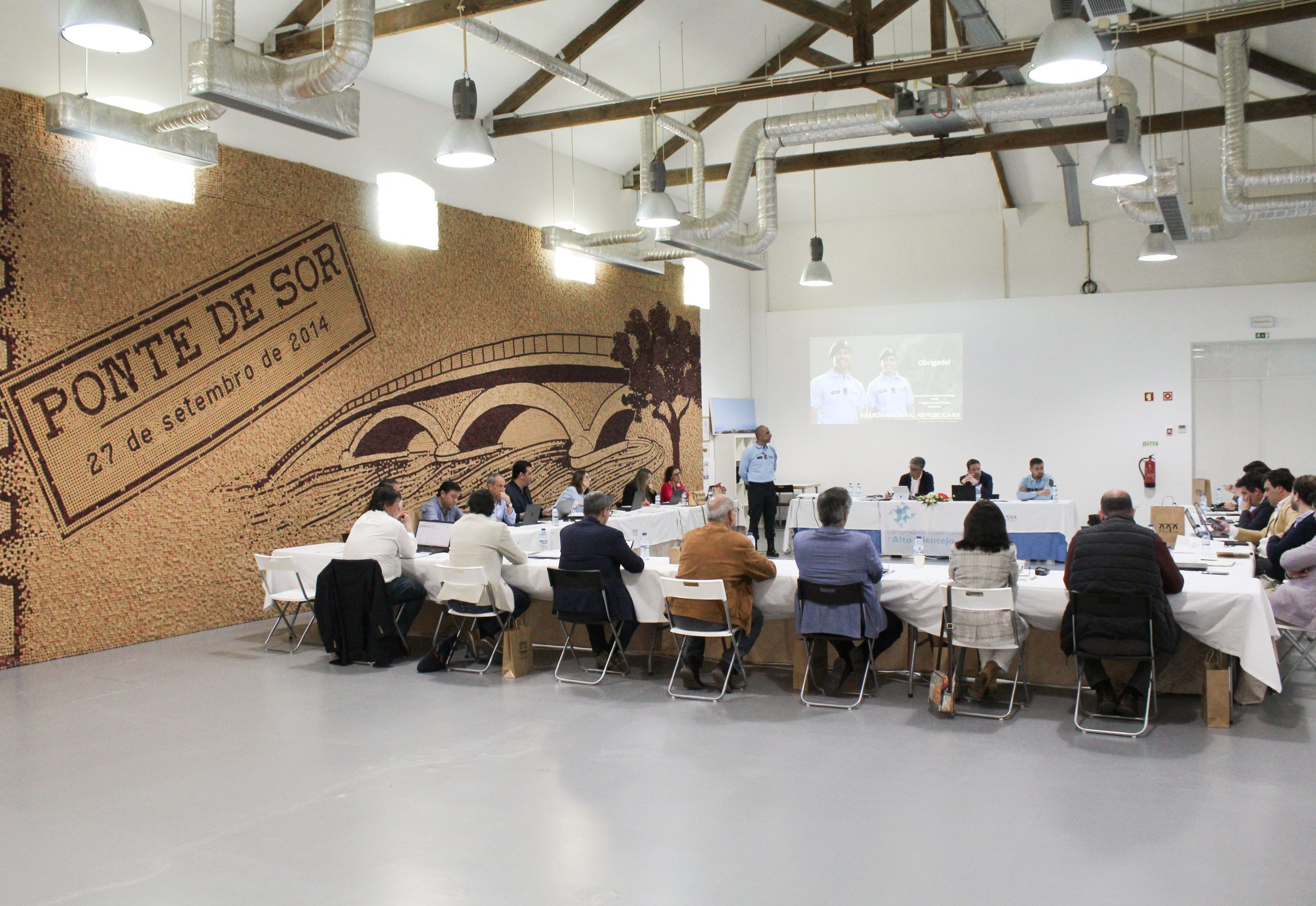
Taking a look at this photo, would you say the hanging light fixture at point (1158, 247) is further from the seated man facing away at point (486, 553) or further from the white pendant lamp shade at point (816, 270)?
the seated man facing away at point (486, 553)

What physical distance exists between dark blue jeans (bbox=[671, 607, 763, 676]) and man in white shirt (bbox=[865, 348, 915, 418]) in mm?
9114

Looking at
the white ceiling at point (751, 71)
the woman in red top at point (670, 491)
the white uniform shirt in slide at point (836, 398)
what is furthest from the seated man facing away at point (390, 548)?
the white uniform shirt in slide at point (836, 398)

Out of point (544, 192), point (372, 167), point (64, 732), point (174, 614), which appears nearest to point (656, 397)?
point (544, 192)

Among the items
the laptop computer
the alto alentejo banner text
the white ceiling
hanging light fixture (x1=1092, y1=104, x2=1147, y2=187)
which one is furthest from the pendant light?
the laptop computer

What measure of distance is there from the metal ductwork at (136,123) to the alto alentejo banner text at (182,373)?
3.76ft

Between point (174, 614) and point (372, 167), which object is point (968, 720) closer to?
point (174, 614)

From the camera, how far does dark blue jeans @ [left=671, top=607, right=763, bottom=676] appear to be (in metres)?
5.09

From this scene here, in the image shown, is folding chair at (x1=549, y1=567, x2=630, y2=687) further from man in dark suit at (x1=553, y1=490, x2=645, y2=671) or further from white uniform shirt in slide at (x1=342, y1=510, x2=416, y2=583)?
white uniform shirt in slide at (x1=342, y1=510, x2=416, y2=583)

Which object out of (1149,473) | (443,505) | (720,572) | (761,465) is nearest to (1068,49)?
(720,572)

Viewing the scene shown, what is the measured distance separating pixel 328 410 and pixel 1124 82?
22.3ft

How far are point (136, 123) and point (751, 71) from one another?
6627 millimetres

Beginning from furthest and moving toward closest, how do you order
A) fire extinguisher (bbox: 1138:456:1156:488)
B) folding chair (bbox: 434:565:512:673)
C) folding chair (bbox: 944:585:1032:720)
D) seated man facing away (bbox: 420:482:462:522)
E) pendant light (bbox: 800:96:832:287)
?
1. fire extinguisher (bbox: 1138:456:1156:488)
2. pendant light (bbox: 800:96:832:287)
3. seated man facing away (bbox: 420:482:462:522)
4. folding chair (bbox: 434:565:512:673)
5. folding chair (bbox: 944:585:1032:720)

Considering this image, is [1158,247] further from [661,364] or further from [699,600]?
[699,600]

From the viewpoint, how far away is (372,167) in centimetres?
845
